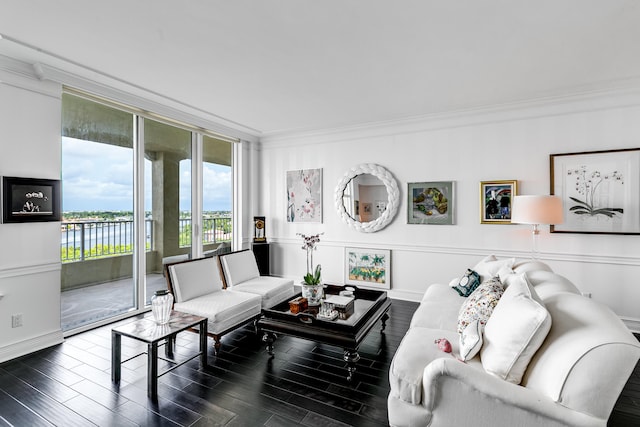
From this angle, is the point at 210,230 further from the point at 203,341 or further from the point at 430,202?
the point at 430,202

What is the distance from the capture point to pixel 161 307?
2.51m

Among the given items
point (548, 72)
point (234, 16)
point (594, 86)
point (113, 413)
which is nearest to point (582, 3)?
point (548, 72)

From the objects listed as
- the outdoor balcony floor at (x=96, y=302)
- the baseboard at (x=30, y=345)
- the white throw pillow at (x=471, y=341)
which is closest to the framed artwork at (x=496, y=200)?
the white throw pillow at (x=471, y=341)

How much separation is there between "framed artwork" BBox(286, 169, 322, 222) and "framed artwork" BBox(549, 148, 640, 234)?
3.21m

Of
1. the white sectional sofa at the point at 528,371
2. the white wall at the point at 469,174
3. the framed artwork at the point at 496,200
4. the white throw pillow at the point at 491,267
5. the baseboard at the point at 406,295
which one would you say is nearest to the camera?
the white sectional sofa at the point at 528,371

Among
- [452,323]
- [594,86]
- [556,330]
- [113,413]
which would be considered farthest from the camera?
[594,86]

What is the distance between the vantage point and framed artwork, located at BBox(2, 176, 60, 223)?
2820mm

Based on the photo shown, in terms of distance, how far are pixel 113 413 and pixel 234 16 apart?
2.81 metres

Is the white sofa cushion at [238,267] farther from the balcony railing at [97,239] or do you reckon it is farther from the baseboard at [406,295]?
the baseboard at [406,295]

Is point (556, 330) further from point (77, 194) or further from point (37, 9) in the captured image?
point (77, 194)

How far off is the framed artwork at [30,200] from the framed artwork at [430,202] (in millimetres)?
4237

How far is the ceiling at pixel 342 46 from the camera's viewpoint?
2145mm

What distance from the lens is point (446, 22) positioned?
229 centimetres

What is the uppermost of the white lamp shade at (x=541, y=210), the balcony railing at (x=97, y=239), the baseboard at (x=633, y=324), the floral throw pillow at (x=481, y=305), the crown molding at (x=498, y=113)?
the crown molding at (x=498, y=113)
